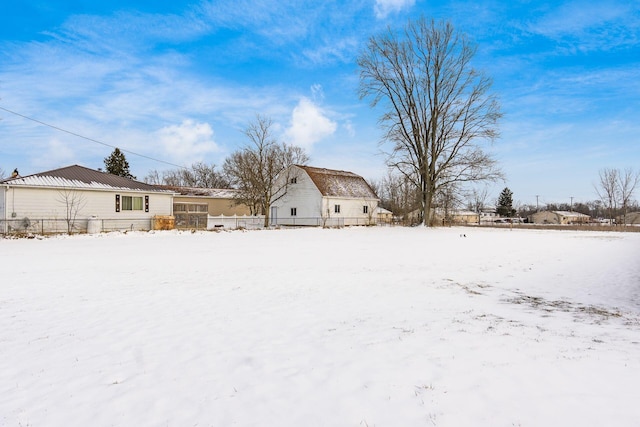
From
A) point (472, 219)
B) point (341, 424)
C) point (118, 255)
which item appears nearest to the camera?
point (341, 424)

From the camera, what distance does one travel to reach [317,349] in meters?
5.15

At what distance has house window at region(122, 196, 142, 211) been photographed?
1142 inches

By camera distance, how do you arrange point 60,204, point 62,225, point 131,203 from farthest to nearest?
1. point 131,203
2. point 60,204
3. point 62,225

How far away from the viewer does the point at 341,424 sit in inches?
131

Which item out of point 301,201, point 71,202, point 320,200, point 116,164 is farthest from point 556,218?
point 71,202

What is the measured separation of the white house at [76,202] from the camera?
79.4 feet

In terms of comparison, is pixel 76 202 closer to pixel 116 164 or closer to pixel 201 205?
pixel 201 205

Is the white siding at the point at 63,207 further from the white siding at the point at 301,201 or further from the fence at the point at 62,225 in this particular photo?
the white siding at the point at 301,201

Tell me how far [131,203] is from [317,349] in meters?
28.4

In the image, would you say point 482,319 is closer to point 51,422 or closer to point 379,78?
point 51,422

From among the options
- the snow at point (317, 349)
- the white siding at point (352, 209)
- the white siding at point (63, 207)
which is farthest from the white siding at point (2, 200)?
the white siding at point (352, 209)

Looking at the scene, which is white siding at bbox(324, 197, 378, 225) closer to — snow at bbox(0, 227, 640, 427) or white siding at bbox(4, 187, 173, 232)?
white siding at bbox(4, 187, 173, 232)

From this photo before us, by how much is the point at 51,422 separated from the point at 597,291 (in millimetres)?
10677

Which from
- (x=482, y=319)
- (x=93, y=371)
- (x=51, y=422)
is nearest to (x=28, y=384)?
(x=93, y=371)
